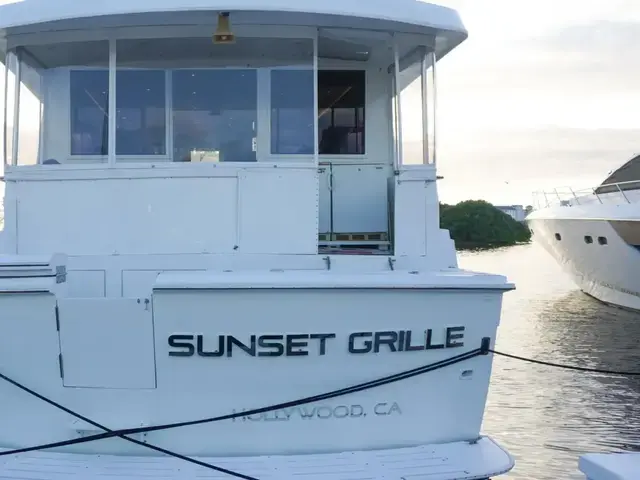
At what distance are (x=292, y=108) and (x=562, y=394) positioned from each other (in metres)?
7.12

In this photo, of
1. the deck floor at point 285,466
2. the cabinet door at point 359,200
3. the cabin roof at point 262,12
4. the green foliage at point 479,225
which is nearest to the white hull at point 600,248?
the cabinet door at point 359,200

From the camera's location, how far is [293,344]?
16.8ft

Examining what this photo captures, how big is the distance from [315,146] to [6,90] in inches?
105

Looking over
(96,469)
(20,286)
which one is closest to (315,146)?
(20,286)

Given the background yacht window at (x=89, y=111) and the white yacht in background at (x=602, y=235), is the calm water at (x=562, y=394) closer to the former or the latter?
the white yacht in background at (x=602, y=235)

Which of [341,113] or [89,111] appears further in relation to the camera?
[341,113]

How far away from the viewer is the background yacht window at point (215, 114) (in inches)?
246

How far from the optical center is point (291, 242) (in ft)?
19.9

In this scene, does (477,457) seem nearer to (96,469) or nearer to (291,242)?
(291,242)

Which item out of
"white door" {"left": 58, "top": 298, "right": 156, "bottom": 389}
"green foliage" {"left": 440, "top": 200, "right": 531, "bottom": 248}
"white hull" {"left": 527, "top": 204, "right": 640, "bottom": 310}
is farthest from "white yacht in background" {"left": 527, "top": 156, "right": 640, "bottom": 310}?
"green foliage" {"left": 440, "top": 200, "right": 531, "bottom": 248}

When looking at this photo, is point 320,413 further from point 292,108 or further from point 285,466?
point 292,108

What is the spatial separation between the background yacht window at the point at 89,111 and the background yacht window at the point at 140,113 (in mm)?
161

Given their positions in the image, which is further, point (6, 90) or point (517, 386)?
point (517, 386)

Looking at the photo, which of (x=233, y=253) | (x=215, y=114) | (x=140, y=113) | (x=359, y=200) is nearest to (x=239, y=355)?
(x=233, y=253)
